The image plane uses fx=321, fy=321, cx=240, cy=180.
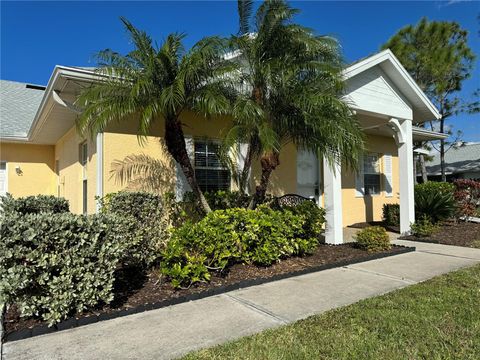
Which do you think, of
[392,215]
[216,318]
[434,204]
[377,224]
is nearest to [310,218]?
[216,318]

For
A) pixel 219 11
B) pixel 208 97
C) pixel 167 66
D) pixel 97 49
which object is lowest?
pixel 208 97

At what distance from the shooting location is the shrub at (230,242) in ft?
16.6

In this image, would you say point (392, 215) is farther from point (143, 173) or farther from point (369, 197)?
point (143, 173)

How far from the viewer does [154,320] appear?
3.95 m

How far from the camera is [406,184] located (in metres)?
9.94

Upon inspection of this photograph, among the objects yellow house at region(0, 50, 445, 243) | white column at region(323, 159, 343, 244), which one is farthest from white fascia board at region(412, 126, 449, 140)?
white column at region(323, 159, 343, 244)

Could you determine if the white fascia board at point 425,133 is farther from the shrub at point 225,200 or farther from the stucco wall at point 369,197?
the shrub at point 225,200

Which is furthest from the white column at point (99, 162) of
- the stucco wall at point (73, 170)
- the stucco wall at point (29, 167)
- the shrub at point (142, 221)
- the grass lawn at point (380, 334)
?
the stucco wall at point (29, 167)

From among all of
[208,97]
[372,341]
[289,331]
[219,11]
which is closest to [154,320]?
[289,331]

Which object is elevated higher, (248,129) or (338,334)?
(248,129)

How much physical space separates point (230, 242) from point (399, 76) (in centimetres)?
778

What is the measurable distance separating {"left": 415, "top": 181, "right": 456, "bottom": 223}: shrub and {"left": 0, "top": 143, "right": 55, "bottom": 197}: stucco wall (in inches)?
539

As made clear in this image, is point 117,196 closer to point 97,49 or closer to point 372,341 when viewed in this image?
point 97,49

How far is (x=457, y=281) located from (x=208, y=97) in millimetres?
A: 5119
